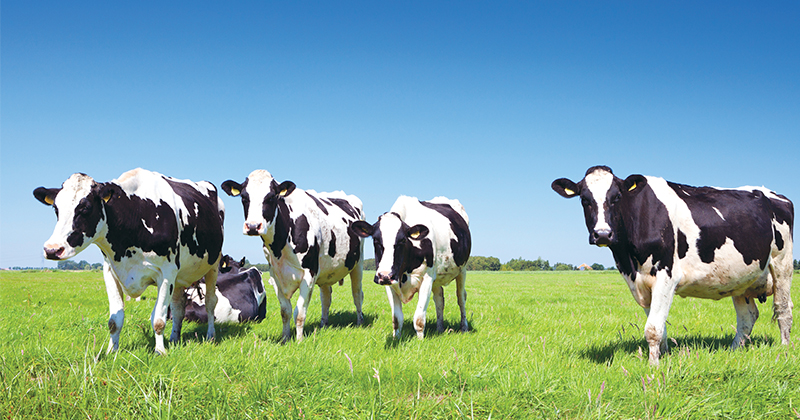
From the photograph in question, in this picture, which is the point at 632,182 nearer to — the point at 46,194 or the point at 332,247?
the point at 332,247

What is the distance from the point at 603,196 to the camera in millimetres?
5863

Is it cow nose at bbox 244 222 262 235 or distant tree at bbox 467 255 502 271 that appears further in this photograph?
distant tree at bbox 467 255 502 271

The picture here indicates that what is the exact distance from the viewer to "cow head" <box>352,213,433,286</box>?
7473mm

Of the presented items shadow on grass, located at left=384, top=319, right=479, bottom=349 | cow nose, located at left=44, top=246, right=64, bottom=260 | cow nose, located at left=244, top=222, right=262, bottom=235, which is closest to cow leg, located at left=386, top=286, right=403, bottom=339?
shadow on grass, located at left=384, top=319, right=479, bottom=349

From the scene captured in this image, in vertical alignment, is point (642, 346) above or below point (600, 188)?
below

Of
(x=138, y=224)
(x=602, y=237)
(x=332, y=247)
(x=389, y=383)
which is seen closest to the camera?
(x=389, y=383)

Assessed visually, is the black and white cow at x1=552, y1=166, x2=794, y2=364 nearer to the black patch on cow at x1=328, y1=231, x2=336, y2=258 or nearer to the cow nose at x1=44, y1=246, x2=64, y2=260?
the black patch on cow at x1=328, y1=231, x2=336, y2=258

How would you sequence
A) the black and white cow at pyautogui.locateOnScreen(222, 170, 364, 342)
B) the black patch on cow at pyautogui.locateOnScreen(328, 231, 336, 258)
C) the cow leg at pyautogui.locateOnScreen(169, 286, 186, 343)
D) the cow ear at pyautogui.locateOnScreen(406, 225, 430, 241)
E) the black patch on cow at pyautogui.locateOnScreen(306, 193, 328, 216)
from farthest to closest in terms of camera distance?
1. the black patch on cow at pyautogui.locateOnScreen(306, 193, 328, 216)
2. the black patch on cow at pyautogui.locateOnScreen(328, 231, 336, 258)
3. the cow leg at pyautogui.locateOnScreen(169, 286, 186, 343)
4. the cow ear at pyautogui.locateOnScreen(406, 225, 430, 241)
5. the black and white cow at pyautogui.locateOnScreen(222, 170, 364, 342)

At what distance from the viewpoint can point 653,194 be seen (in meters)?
6.49

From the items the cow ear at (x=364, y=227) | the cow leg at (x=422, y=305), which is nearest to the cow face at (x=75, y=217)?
the cow ear at (x=364, y=227)

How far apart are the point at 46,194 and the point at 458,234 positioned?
21.7 ft

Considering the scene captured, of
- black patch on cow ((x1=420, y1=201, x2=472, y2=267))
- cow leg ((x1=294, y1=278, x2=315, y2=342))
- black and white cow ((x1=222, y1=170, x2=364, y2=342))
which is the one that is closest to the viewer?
black and white cow ((x1=222, y1=170, x2=364, y2=342))

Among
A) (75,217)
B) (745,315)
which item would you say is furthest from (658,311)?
(75,217)

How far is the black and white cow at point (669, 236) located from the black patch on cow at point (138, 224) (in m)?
5.46
